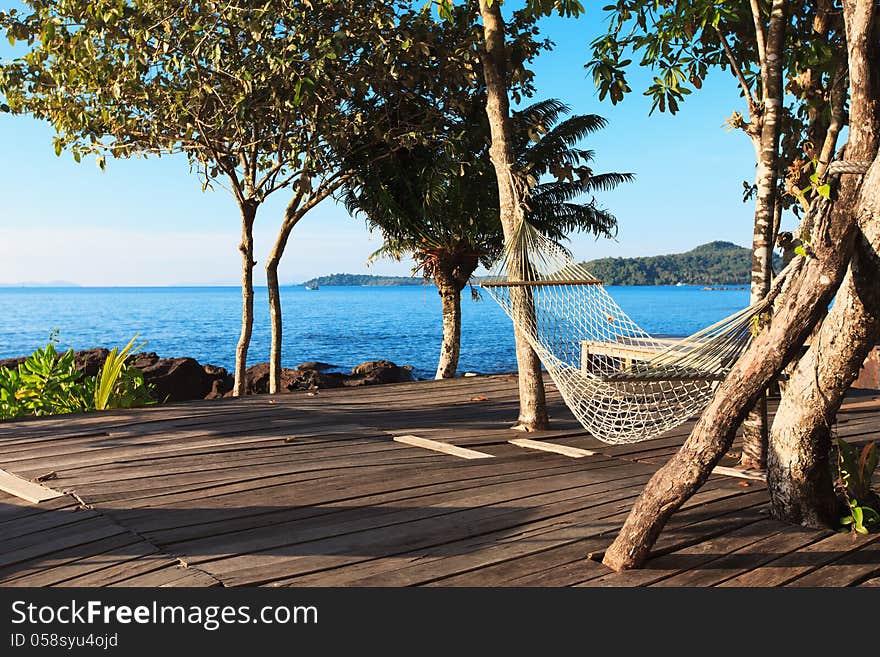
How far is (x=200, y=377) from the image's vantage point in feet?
37.2

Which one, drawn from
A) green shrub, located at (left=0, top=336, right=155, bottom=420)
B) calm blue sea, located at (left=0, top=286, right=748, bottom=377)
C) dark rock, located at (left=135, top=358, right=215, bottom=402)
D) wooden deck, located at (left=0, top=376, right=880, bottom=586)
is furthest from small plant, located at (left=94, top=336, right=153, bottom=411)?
A: calm blue sea, located at (left=0, top=286, right=748, bottom=377)

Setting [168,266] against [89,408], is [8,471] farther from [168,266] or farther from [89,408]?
[168,266]

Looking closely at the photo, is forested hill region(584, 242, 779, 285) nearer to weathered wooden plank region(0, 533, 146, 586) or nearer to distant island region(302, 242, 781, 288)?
distant island region(302, 242, 781, 288)

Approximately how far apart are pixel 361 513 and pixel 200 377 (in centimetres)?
890

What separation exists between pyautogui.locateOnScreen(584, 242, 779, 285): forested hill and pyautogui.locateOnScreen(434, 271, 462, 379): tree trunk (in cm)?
4489

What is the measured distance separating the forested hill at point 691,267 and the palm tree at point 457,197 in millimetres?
42872

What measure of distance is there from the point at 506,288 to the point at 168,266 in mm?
35622

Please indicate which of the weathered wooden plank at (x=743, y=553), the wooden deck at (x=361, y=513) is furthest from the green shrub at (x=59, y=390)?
the weathered wooden plank at (x=743, y=553)

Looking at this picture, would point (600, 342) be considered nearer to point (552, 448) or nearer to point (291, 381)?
point (552, 448)

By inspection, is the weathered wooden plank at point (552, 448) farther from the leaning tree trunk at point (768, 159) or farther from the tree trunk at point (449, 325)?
the tree trunk at point (449, 325)

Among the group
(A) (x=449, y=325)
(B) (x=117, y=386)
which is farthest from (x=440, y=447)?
(A) (x=449, y=325)

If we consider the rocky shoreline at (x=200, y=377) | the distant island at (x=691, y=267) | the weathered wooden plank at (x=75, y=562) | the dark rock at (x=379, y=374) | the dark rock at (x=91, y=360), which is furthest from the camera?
the distant island at (x=691, y=267)

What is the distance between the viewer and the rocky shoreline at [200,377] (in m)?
10.8

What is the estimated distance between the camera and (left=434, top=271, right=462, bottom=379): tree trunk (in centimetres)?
986
